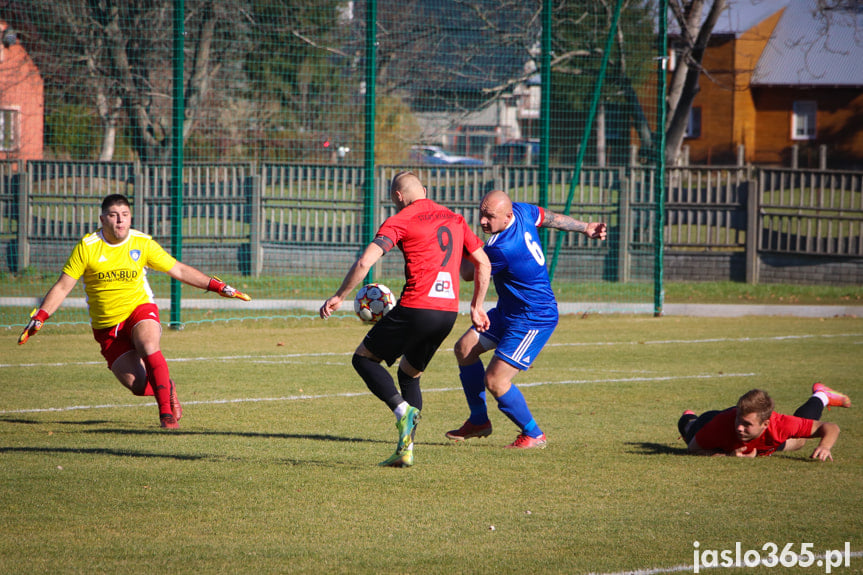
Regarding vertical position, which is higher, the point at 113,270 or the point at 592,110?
the point at 592,110

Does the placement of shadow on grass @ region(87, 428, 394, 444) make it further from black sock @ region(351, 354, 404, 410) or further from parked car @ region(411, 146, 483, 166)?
parked car @ region(411, 146, 483, 166)

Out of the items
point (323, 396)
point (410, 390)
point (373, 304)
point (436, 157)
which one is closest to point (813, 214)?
point (436, 157)

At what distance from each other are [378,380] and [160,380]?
7.39 ft

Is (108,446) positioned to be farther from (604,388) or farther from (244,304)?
(244,304)

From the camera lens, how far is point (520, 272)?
707 cm

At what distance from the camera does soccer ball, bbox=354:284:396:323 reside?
6566mm

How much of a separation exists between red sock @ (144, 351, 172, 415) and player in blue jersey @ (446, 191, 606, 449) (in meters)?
2.40

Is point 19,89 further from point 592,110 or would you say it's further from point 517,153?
point 592,110

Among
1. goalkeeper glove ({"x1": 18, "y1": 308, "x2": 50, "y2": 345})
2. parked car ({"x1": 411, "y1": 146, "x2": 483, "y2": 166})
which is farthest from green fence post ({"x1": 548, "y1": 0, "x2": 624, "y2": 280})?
goalkeeper glove ({"x1": 18, "y1": 308, "x2": 50, "y2": 345})

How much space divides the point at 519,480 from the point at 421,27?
11955 millimetres

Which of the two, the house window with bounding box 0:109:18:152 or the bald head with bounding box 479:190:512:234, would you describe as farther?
the house window with bounding box 0:109:18:152

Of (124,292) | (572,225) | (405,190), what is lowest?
(124,292)

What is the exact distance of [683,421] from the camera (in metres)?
7.08

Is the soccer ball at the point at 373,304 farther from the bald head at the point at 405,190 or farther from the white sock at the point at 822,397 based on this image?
the white sock at the point at 822,397
